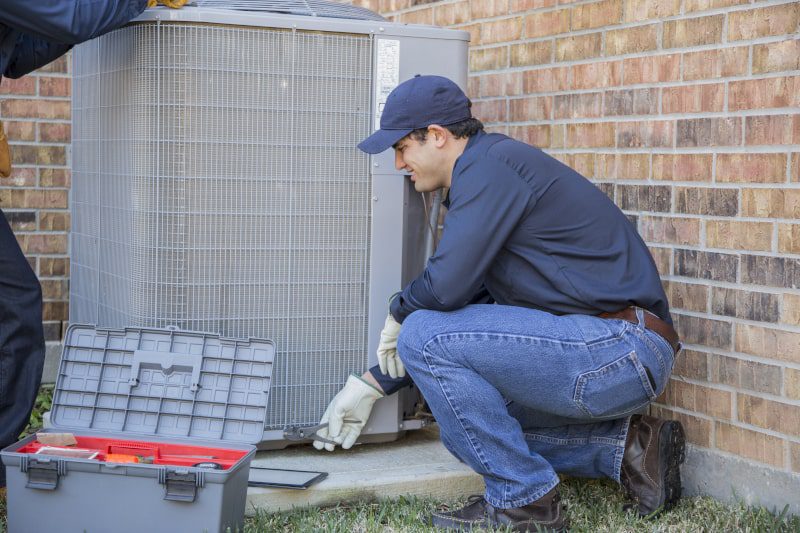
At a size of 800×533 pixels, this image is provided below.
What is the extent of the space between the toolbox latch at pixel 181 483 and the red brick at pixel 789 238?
5.76ft

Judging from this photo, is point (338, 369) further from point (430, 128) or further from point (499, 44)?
point (499, 44)

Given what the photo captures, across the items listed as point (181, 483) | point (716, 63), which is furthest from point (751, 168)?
point (181, 483)

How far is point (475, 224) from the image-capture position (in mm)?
2846

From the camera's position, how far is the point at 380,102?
11.4 feet

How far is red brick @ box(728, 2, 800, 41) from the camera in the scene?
292cm

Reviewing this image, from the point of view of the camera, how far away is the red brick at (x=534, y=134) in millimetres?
3836

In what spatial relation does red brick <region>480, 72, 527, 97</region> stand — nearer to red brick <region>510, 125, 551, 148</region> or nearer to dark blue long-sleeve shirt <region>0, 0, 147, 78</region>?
red brick <region>510, 125, 551, 148</region>

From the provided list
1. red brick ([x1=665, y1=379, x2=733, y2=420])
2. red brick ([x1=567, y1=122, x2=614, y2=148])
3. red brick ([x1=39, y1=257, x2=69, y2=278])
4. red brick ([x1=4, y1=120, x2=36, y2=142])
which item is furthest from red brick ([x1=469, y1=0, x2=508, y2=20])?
red brick ([x1=39, y1=257, x2=69, y2=278])

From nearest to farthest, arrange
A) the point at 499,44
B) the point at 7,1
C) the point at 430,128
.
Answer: the point at 7,1 < the point at 430,128 < the point at 499,44

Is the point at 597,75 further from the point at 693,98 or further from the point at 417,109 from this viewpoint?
the point at 417,109

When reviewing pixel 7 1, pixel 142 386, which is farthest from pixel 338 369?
pixel 7 1

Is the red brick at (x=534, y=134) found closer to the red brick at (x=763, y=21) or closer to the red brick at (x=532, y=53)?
the red brick at (x=532, y=53)

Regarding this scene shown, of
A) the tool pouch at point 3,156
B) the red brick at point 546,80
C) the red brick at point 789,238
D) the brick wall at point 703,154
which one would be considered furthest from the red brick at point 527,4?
the tool pouch at point 3,156

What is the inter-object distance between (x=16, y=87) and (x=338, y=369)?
2291 mm
